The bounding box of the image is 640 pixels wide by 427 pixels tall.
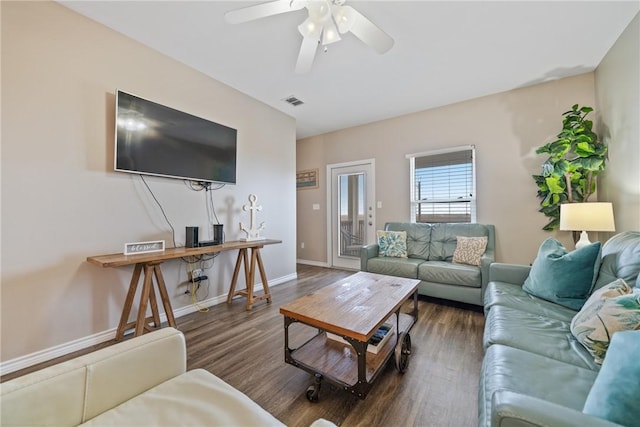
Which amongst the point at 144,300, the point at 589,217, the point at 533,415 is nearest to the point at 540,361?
the point at 533,415

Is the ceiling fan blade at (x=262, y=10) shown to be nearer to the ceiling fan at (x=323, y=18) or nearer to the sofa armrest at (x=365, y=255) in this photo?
the ceiling fan at (x=323, y=18)

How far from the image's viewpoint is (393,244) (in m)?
3.47

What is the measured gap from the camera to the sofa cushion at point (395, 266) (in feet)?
9.86

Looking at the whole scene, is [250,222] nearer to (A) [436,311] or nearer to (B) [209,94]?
(B) [209,94]

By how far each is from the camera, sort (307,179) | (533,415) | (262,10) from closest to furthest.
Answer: (533,415) < (262,10) < (307,179)

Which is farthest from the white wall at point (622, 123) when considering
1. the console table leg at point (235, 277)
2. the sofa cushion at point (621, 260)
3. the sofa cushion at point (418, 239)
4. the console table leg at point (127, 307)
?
the console table leg at point (127, 307)

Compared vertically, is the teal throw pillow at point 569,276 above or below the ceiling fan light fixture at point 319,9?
below

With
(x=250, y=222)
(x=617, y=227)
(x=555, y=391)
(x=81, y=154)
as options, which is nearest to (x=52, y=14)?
(x=81, y=154)

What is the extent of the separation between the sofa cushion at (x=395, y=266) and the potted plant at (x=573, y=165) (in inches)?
63.3

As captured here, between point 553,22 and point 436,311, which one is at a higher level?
point 553,22

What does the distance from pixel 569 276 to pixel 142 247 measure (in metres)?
3.28

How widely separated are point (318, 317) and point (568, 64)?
372 cm

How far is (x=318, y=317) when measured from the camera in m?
1.47

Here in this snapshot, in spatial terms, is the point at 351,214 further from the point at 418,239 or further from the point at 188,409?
the point at 188,409
